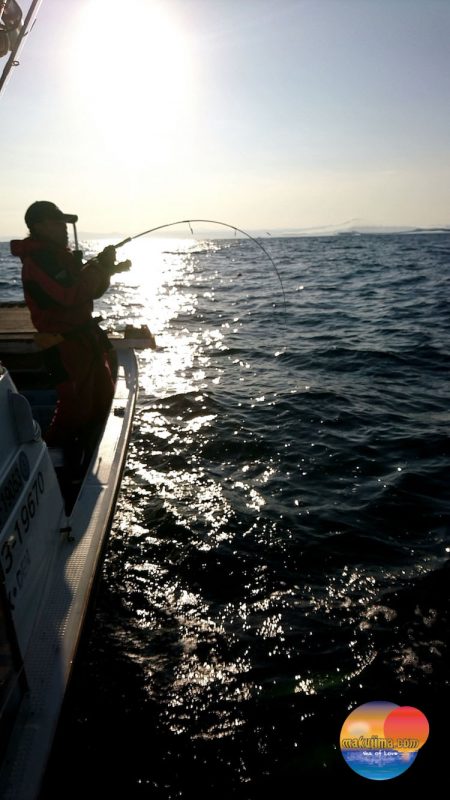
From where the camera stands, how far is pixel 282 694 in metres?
3.45

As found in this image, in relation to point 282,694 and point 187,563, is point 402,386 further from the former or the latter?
point 282,694

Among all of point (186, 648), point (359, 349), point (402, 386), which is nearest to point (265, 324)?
point (359, 349)

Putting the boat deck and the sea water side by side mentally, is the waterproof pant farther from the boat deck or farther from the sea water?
the boat deck

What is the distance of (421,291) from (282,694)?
20.3 metres

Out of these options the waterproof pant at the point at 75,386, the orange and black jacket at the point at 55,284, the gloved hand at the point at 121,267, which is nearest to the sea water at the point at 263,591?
the waterproof pant at the point at 75,386

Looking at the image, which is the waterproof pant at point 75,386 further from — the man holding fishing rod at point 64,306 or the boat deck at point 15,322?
the boat deck at point 15,322

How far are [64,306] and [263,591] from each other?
304 centimetres

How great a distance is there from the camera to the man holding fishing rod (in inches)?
182

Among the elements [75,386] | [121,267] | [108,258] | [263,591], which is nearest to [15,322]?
[121,267]

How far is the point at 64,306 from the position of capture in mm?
4688

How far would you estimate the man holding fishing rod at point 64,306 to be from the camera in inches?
182

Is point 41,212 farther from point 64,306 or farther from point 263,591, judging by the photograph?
point 263,591

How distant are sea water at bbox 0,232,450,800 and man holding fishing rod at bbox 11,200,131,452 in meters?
1.22

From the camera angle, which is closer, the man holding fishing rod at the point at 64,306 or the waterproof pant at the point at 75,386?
the man holding fishing rod at the point at 64,306
